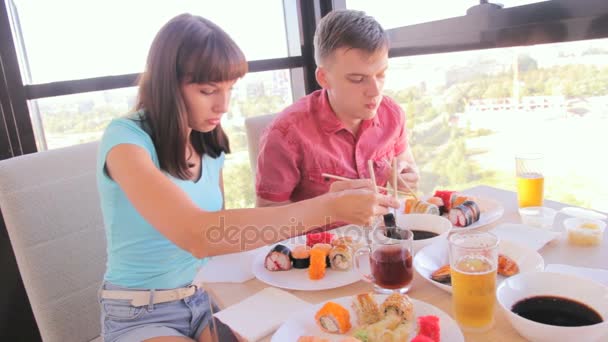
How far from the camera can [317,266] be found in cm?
94

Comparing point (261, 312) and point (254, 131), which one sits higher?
point (254, 131)

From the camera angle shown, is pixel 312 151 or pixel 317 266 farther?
pixel 312 151

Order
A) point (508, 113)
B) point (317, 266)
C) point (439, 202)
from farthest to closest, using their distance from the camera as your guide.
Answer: point (508, 113)
point (439, 202)
point (317, 266)

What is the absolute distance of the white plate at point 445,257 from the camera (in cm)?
89

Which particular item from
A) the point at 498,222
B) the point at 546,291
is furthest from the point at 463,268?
the point at 498,222

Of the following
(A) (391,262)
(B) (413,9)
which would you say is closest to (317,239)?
(A) (391,262)

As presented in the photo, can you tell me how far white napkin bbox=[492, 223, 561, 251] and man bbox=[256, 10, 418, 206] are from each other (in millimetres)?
447

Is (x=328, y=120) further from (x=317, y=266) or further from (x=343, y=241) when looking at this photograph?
(x=317, y=266)

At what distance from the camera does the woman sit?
0.98 meters

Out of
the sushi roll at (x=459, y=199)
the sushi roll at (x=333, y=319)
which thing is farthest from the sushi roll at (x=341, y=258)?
the sushi roll at (x=459, y=199)

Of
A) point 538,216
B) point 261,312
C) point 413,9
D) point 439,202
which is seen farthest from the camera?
point 413,9

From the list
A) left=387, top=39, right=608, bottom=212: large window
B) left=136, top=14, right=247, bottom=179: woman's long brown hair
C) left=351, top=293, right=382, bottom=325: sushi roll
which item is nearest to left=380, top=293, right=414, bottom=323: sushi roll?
left=351, top=293, right=382, bottom=325: sushi roll

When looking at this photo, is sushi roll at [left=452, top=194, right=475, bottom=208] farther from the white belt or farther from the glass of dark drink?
the white belt

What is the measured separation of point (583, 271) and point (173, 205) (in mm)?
866
